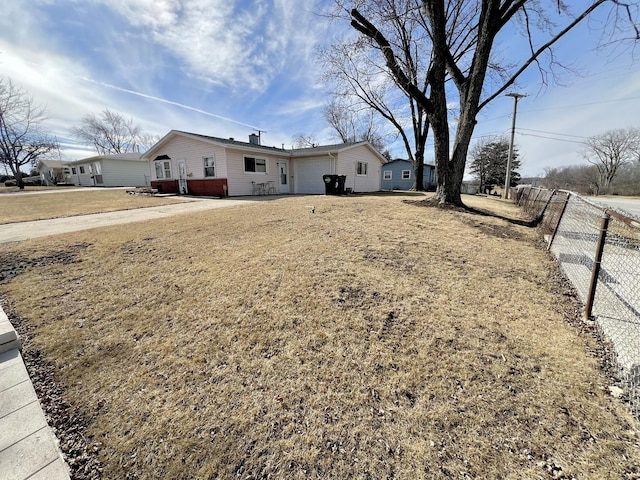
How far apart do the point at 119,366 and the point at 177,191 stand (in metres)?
16.2

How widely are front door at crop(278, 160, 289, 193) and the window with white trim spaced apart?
680cm

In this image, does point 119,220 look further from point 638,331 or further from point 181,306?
point 638,331

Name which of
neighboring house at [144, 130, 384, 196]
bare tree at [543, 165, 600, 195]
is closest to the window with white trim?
neighboring house at [144, 130, 384, 196]

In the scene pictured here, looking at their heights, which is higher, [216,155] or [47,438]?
[216,155]

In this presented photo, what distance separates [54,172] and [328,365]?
5345 cm

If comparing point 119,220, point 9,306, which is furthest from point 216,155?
point 9,306

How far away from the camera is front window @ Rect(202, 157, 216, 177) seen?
14.3 meters

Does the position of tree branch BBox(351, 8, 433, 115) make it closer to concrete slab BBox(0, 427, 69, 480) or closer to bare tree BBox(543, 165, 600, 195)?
concrete slab BBox(0, 427, 69, 480)

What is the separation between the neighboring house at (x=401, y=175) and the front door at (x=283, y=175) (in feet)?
→ 53.5

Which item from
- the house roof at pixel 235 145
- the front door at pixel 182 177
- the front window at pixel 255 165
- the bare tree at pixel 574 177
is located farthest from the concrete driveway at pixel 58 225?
the bare tree at pixel 574 177

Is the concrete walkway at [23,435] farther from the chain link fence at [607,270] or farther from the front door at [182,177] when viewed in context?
the front door at [182,177]

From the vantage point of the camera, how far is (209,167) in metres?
14.5

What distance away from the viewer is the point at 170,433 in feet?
5.42

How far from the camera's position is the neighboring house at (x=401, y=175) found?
28.9 metres
